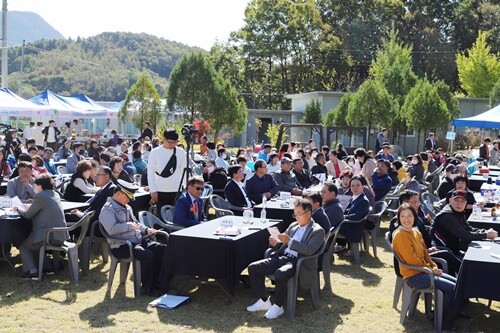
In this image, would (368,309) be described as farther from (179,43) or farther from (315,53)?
(179,43)

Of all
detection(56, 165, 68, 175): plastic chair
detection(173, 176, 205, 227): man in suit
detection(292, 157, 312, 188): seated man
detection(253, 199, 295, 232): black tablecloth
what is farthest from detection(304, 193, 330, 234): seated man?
detection(56, 165, 68, 175): plastic chair

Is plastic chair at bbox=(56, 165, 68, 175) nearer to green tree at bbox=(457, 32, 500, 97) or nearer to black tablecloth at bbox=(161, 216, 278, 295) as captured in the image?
black tablecloth at bbox=(161, 216, 278, 295)

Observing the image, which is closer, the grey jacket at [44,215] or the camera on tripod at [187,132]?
the grey jacket at [44,215]

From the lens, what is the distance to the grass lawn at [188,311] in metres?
6.44

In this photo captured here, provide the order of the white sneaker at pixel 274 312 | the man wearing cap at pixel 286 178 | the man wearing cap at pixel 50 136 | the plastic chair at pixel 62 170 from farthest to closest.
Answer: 1. the man wearing cap at pixel 50 136
2. the plastic chair at pixel 62 170
3. the man wearing cap at pixel 286 178
4. the white sneaker at pixel 274 312

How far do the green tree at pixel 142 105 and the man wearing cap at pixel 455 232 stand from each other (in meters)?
22.2

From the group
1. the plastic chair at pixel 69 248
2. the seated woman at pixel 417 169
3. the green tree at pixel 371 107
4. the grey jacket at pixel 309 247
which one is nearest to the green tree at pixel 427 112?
the green tree at pixel 371 107

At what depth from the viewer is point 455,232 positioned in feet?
24.1

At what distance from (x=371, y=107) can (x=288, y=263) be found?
22992mm

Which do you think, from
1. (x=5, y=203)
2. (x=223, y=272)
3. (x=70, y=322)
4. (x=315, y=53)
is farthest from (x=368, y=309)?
(x=315, y=53)

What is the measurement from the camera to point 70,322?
6.49 meters

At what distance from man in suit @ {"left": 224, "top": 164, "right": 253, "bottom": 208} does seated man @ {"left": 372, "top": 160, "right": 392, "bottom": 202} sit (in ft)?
7.46

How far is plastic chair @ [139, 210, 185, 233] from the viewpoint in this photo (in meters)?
7.94

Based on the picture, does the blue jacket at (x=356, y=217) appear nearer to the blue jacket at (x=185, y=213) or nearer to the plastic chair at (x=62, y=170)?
the blue jacket at (x=185, y=213)
